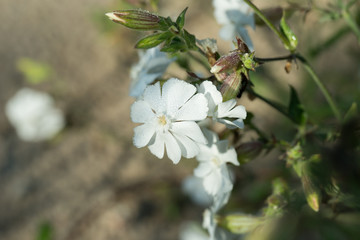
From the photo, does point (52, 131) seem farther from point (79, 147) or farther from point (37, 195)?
point (37, 195)

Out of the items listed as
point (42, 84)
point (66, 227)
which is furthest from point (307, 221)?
point (42, 84)

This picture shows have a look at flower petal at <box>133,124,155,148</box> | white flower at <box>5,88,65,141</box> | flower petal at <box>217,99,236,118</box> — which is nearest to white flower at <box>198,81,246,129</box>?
flower petal at <box>217,99,236,118</box>

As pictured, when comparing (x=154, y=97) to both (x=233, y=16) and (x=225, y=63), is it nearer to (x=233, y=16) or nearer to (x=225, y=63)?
(x=225, y=63)

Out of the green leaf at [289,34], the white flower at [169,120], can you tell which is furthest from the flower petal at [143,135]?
the green leaf at [289,34]

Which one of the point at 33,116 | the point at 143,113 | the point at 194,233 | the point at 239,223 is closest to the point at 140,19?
the point at 143,113

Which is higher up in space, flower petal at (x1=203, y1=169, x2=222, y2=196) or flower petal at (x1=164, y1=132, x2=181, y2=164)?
flower petal at (x1=164, y1=132, x2=181, y2=164)

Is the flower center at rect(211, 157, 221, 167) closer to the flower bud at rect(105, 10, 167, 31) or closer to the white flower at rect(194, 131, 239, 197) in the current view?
the white flower at rect(194, 131, 239, 197)
